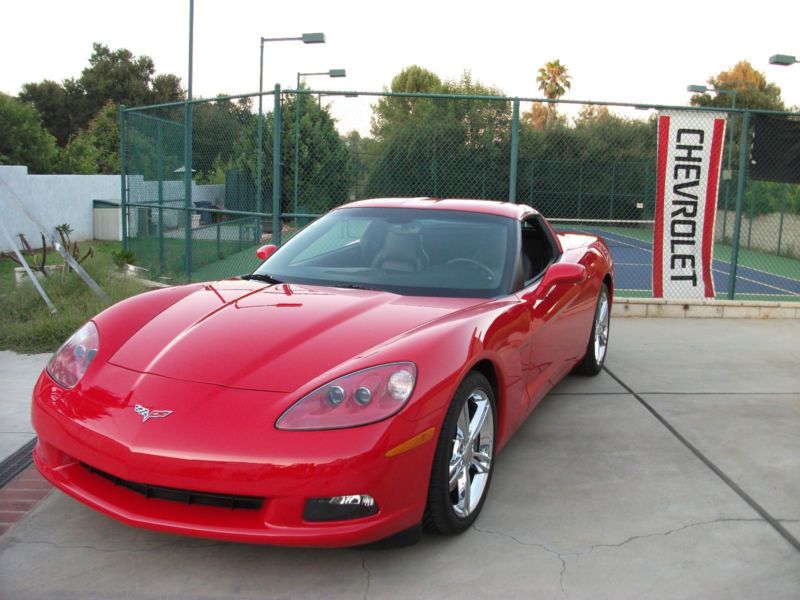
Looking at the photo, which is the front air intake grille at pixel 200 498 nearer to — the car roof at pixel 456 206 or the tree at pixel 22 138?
the car roof at pixel 456 206

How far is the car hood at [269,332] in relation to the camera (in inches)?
120

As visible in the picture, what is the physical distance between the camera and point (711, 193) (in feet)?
30.1

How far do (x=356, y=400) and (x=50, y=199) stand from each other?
61.9 ft

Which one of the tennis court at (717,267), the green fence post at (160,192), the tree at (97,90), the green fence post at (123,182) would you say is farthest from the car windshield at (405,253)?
the tree at (97,90)

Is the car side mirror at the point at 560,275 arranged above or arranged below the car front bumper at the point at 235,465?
above

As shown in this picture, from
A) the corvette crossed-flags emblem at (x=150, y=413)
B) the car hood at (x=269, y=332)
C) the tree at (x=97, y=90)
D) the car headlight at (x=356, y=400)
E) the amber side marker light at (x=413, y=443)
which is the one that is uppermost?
the tree at (x=97, y=90)

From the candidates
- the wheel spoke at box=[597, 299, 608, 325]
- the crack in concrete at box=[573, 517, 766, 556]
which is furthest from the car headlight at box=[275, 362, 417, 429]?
the wheel spoke at box=[597, 299, 608, 325]

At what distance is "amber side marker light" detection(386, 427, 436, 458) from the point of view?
2.79 m

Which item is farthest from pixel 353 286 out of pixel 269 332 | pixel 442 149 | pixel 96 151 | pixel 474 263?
pixel 96 151

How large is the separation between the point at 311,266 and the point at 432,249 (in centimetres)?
69

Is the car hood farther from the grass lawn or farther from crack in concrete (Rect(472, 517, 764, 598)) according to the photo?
the grass lawn

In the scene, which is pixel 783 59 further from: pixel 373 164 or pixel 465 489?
pixel 465 489

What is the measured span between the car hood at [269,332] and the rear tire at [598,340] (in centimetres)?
234

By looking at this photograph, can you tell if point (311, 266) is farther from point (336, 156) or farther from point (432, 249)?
point (336, 156)
